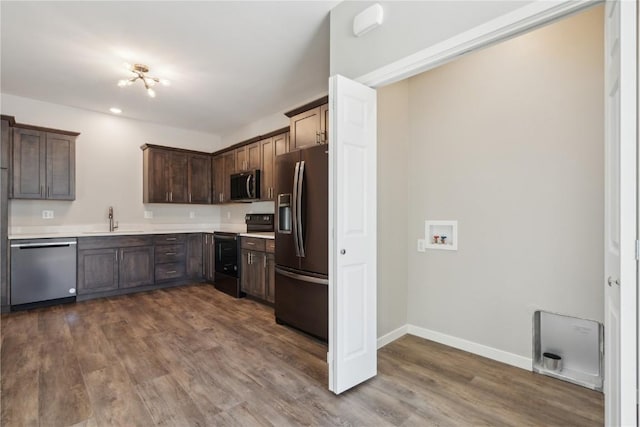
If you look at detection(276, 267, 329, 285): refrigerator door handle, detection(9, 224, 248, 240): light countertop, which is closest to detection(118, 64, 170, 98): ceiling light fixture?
detection(9, 224, 248, 240): light countertop

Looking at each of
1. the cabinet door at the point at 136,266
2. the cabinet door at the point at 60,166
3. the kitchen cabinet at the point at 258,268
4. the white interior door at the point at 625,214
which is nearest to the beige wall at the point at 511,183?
the white interior door at the point at 625,214

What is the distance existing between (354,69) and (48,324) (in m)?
4.11

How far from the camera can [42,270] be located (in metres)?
3.95

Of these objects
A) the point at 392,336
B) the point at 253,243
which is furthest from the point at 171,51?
the point at 392,336

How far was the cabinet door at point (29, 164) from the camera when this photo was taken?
13.2 feet

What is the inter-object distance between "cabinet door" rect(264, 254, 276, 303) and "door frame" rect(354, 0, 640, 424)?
2.51 metres

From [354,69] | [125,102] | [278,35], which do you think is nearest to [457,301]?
[354,69]

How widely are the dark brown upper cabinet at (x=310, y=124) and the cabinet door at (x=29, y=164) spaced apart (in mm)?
3512

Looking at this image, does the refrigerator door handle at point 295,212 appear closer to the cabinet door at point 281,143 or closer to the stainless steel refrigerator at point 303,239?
the stainless steel refrigerator at point 303,239

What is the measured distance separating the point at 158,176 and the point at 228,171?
116 cm

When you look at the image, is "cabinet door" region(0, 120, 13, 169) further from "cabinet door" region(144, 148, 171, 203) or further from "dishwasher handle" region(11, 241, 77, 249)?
"cabinet door" region(144, 148, 171, 203)

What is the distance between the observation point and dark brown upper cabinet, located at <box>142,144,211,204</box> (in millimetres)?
5203

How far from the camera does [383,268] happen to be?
2906 mm

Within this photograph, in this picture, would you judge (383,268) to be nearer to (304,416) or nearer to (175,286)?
(304,416)
